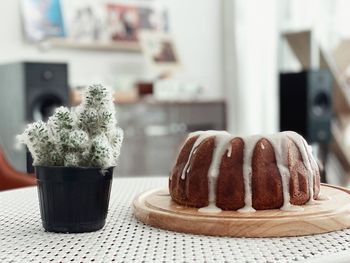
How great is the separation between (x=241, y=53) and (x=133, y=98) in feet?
3.85

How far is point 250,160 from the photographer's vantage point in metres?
0.85

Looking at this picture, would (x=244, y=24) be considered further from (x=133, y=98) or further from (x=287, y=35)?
(x=133, y=98)

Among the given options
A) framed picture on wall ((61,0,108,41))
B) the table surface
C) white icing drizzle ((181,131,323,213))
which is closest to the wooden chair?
the table surface

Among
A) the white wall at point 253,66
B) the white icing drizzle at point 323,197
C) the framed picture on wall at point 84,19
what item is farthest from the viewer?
the white wall at point 253,66

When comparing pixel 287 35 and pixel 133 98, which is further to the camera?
pixel 287 35

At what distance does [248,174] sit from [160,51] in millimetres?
3173

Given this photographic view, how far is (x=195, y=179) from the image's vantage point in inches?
33.9

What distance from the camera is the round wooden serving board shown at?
76 cm

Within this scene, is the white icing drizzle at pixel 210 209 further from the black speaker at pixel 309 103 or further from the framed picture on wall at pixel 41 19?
the framed picture on wall at pixel 41 19

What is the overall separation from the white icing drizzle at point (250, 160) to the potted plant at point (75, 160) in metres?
0.15

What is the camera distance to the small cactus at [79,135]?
31.2 inches

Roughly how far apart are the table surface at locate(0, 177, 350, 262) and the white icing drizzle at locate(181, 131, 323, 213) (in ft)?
0.28

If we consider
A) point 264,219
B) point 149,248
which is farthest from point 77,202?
point 264,219

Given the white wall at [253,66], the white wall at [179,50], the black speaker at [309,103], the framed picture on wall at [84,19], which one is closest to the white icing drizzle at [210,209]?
the black speaker at [309,103]
